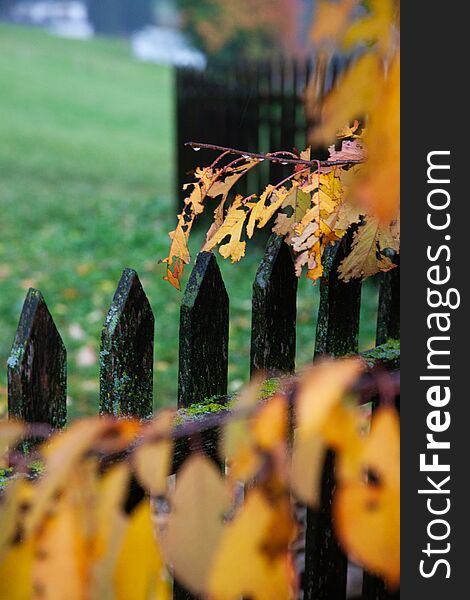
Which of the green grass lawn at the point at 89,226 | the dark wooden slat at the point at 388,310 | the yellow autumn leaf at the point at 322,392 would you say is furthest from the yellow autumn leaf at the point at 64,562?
the green grass lawn at the point at 89,226

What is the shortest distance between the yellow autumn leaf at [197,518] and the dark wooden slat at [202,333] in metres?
0.64

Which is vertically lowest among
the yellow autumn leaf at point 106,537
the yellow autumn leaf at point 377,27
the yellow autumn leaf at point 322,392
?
the yellow autumn leaf at point 106,537

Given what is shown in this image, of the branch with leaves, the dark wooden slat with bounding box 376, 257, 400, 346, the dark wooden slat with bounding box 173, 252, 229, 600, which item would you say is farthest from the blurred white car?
the branch with leaves

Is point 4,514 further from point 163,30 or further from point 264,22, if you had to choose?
point 163,30

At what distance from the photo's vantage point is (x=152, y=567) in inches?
28.4

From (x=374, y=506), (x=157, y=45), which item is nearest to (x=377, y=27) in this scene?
(x=374, y=506)

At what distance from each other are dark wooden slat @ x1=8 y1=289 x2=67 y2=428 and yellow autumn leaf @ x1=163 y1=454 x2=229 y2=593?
568mm

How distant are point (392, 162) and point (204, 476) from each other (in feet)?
1.10

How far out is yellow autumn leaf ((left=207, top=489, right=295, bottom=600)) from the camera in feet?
2.33

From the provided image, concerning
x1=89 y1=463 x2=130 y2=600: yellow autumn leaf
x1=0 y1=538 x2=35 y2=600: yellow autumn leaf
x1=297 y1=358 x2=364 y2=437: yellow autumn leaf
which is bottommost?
x1=0 y1=538 x2=35 y2=600: yellow autumn leaf

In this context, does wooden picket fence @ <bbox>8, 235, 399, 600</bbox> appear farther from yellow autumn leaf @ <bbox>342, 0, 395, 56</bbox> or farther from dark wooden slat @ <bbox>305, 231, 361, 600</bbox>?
yellow autumn leaf @ <bbox>342, 0, 395, 56</bbox>

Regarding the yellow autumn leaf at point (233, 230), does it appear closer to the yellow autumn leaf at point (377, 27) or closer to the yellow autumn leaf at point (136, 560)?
the yellow autumn leaf at point (377, 27)

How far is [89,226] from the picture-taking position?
24.9 ft

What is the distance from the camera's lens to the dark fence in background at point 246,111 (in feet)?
20.7
